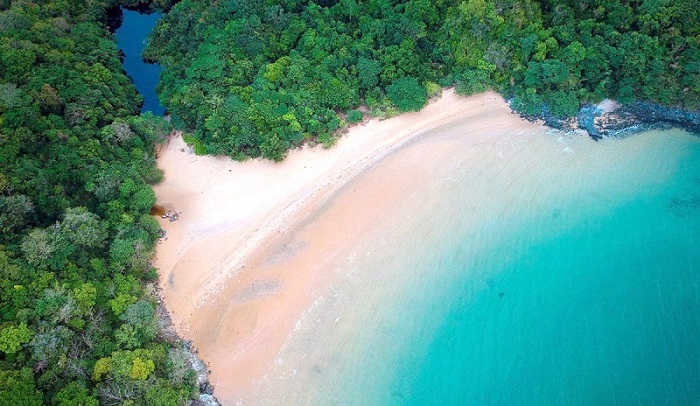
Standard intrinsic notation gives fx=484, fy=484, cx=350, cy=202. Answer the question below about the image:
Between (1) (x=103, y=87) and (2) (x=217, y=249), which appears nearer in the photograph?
(2) (x=217, y=249)

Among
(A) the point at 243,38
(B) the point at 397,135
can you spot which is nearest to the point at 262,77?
(A) the point at 243,38

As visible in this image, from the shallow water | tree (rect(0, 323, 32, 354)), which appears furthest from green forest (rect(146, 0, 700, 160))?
tree (rect(0, 323, 32, 354))

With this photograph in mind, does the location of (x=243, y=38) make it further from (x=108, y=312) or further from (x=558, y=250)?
(x=558, y=250)

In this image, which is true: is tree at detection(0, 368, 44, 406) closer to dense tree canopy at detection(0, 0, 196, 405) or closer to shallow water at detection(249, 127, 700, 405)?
dense tree canopy at detection(0, 0, 196, 405)

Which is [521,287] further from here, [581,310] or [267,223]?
[267,223]

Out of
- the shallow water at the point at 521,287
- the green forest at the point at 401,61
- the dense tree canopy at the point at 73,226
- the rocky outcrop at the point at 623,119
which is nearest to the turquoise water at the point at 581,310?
the shallow water at the point at 521,287

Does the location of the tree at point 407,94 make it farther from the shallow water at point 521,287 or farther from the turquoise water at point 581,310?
the turquoise water at point 581,310
